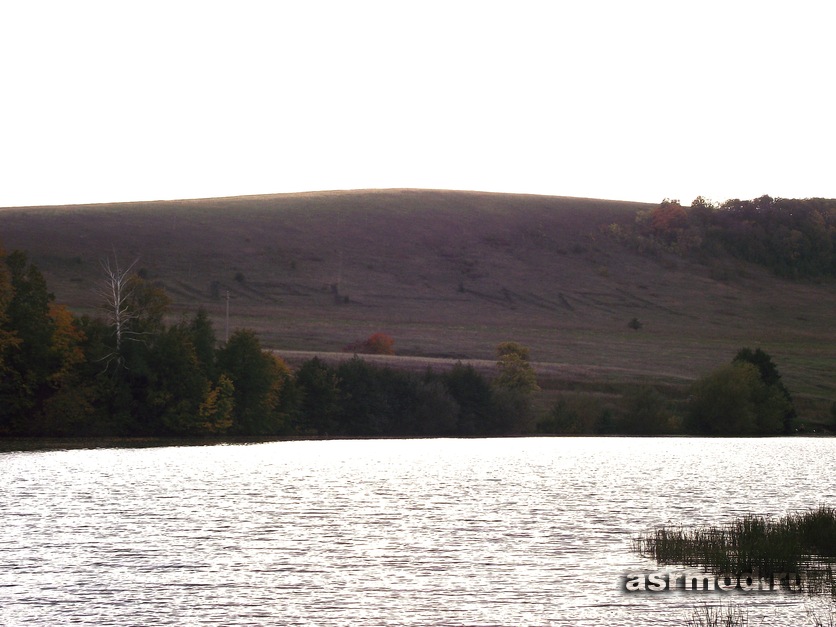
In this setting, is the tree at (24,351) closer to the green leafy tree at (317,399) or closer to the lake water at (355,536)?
the lake water at (355,536)

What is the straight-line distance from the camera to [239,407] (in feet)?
362

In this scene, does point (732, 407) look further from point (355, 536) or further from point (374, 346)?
point (355, 536)

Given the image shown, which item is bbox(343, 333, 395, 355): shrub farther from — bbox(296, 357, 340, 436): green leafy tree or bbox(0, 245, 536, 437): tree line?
bbox(296, 357, 340, 436): green leafy tree

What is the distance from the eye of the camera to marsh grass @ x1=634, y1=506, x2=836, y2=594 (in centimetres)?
2930

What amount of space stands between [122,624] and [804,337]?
626 ft

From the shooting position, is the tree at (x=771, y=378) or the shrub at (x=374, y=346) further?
the shrub at (x=374, y=346)

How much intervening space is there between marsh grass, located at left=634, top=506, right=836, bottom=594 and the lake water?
1004mm

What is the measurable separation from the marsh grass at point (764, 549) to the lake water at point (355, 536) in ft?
3.29

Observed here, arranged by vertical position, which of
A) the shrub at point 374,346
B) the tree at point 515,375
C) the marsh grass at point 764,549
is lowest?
the tree at point 515,375

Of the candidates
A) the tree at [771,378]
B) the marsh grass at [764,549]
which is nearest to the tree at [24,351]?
the marsh grass at [764,549]

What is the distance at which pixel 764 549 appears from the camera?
29.9m

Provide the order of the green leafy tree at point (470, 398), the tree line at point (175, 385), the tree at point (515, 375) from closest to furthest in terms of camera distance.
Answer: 1. the tree line at point (175, 385)
2. the green leafy tree at point (470, 398)
3. the tree at point (515, 375)

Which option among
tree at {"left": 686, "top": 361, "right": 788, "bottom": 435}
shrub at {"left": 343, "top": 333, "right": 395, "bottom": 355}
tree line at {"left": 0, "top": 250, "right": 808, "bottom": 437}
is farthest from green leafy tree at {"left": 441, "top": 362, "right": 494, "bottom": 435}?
shrub at {"left": 343, "top": 333, "right": 395, "bottom": 355}

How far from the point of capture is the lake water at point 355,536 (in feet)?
87.2
